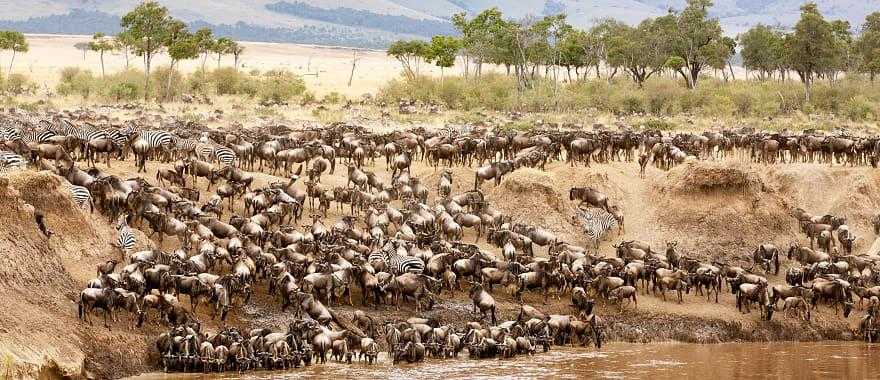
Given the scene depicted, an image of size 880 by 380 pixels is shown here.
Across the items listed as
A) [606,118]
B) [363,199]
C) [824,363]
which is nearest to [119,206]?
[363,199]

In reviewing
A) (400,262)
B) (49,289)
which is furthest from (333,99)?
(49,289)

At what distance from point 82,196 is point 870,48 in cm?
7243

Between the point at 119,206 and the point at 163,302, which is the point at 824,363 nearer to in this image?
the point at 163,302

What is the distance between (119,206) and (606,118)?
118ft

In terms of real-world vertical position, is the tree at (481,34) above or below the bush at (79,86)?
above

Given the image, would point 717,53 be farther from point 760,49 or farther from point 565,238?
point 565,238

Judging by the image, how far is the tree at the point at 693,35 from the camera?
3445 inches

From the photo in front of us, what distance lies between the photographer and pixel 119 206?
91.5ft

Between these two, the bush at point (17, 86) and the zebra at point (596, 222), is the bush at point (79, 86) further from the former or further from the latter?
the zebra at point (596, 222)

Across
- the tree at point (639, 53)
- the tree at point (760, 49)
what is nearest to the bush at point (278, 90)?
the tree at point (639, 53)

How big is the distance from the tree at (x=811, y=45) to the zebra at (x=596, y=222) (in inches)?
1794

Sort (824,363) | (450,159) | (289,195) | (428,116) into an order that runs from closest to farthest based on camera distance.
A: (824,363) < (289,195) < (450,159) < (428,116)

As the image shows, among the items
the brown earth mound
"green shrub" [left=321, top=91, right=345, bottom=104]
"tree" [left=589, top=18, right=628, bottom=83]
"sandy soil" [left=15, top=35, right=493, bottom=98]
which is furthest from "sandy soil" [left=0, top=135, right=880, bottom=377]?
"tree" [left=589, top=18, right=628, bottom=83]

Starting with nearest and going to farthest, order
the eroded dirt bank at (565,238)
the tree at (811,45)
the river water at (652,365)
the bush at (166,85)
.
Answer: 1. the eroded dirt bank at (565,238)
2. the river water at (652,365)
3. the bush at (166,85)
4. the tree at (811,45)
